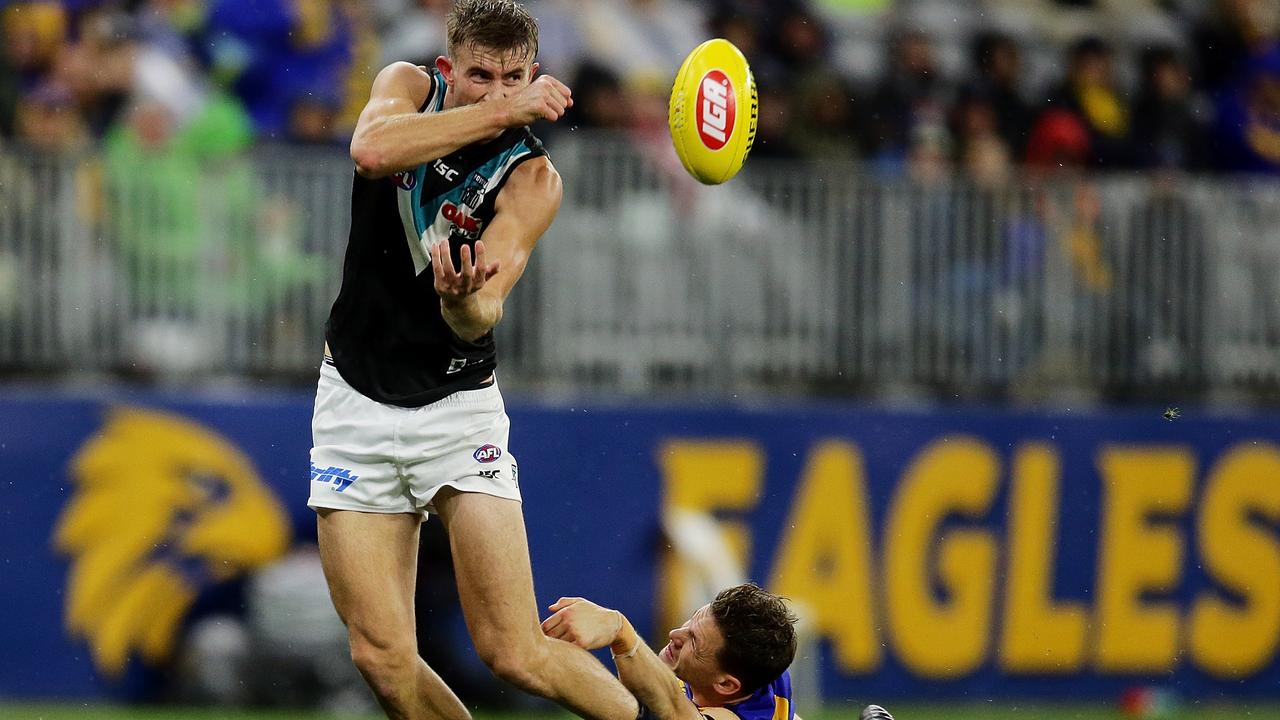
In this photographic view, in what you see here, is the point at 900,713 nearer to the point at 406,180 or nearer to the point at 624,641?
the point at 624,641

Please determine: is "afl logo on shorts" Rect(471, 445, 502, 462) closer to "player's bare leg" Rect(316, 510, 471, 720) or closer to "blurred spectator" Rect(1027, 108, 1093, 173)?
"player's bare leg" Rect(316, 510, 471, 720)

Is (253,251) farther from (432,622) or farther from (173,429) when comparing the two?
(432,622)

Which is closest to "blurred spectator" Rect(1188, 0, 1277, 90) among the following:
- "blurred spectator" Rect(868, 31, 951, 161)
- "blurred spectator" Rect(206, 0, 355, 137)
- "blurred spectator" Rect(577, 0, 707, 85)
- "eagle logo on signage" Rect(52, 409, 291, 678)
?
"blurred spectator" Rect(868, 31, 951, 161)

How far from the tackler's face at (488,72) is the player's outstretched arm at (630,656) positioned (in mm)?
1756

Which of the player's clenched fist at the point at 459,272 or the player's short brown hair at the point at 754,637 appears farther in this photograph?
the player's short brown hair at the point at 754,637

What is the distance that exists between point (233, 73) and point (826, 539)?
16.4ft

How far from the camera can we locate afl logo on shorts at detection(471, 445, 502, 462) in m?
6.52

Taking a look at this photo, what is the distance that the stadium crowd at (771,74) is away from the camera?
492 inches

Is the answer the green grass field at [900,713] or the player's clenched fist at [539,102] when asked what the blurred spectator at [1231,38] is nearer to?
the green grass field at [900,713]

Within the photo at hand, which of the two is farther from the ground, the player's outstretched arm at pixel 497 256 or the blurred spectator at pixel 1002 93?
the blurred spectator at pixel 1002 93

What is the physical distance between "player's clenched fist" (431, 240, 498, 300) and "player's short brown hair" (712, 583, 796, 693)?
1640 mm

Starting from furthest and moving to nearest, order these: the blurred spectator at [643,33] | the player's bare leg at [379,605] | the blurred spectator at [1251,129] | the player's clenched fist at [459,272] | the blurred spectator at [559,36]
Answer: the blurred spectator at [1251,129] → the blurred spectator at [643,33] → the blurred spectator at [559,36] → the player's bare leg at [379,605] → the player's clenched fist at [459,272]

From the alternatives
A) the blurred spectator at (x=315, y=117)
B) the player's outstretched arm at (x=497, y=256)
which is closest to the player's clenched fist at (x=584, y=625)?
the player's outstretched arm at (x=497, y=256)

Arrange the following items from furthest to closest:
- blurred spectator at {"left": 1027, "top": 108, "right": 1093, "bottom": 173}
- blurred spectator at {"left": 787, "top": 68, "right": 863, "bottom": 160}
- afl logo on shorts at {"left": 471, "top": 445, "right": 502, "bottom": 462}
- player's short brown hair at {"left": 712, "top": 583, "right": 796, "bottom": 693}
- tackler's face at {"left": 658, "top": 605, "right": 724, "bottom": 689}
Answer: blurred spectator at {"left": 1027, "top": 108, "right": 1093, "bottom": 173}, blurred spectator at {"left": 787, "top": 68, "right": 863, "bottom": 160}, tackler's face at {"left": 658, "top": 605, "right": 724, "bottom": 689}, player's short brown hair at {"left": 712, "top": 583, "right": 796, "bottom": 693}, afl logo on shorts at {"left": 471, "top": 445, "right": 502, "bottom": 462}
